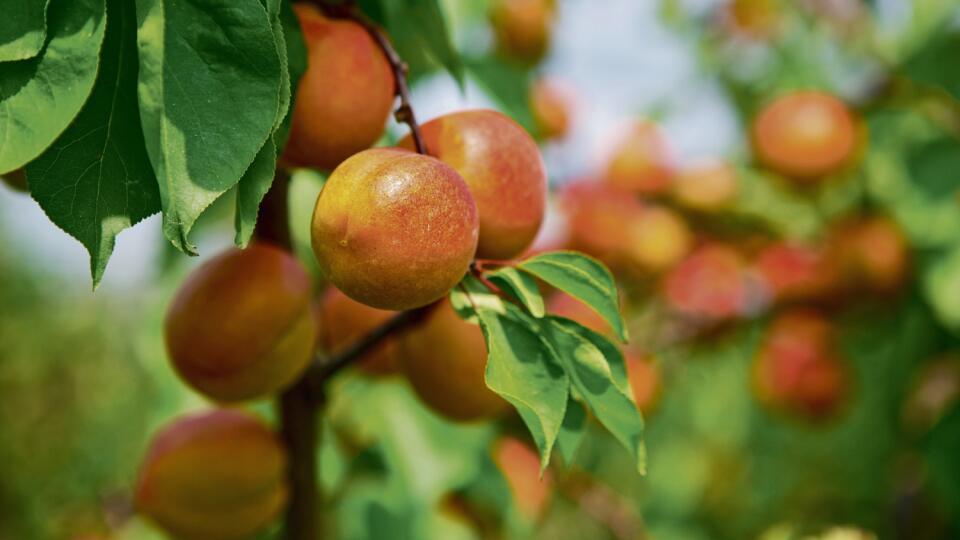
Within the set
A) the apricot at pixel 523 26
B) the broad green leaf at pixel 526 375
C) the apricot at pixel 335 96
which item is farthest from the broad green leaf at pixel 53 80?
the apricot at pixel 523 26

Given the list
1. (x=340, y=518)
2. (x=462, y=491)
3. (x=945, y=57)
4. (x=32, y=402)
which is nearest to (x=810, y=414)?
(x=945, y=57)

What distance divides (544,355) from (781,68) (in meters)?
1.63

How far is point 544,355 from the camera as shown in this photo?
1.57 ft

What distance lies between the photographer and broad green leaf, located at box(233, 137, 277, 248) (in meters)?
0.42

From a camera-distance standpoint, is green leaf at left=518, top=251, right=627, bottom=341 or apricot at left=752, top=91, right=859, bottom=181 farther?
apricot at left=752, top=91, right=859, bottom=181

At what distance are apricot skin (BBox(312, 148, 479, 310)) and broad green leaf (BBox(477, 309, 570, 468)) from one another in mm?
39

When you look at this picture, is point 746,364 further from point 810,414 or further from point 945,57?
point 945,57

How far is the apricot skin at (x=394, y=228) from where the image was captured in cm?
45

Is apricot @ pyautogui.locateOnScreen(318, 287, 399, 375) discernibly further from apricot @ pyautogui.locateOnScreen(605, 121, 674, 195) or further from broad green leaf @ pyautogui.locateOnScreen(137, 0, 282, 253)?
apricot @ pyautogui.locateOnScreen(605, 121, 674, 195)

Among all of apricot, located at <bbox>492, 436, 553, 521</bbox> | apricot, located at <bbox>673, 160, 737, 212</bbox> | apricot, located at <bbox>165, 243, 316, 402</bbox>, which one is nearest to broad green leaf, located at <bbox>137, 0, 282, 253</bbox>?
apricot, located at <bbox>165, 243, 316, 402</bbox>

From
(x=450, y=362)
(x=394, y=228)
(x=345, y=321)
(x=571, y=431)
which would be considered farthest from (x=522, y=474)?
(x=394, y=228)

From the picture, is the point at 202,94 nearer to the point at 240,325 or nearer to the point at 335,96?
the point at 335,96

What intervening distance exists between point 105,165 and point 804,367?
51.9 inches

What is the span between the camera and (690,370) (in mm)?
1913
